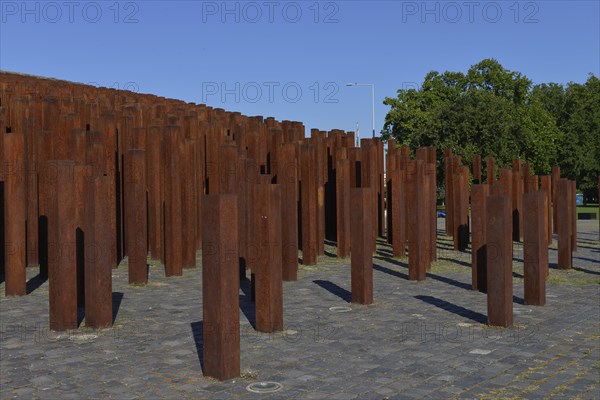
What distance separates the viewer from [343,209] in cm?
1381

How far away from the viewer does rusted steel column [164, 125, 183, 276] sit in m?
10.9

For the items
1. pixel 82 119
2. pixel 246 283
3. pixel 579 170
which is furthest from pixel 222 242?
pixel 579 170

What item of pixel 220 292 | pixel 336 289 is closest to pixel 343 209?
pixel 336 289

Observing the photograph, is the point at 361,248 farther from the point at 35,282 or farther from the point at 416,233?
the point at 35,282

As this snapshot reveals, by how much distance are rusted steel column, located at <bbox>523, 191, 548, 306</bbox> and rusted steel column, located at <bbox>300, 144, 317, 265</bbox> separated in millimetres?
4404

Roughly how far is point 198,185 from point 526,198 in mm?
6841

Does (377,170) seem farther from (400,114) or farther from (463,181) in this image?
(400,114)

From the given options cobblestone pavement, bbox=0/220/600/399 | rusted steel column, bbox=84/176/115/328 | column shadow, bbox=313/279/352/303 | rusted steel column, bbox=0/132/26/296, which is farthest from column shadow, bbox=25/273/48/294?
column shadow, bbox=313/279/352/303

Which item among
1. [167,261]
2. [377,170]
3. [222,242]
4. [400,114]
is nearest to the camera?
[222,242]

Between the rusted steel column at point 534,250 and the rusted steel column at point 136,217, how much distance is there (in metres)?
5.39

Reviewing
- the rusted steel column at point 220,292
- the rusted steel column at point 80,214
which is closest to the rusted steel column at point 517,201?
the rusted steel column at point 80,214

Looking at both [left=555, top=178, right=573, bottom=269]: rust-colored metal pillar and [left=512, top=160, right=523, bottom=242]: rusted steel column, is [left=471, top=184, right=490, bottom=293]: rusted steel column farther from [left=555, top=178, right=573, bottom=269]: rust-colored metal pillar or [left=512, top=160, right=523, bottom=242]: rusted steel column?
[left=512, top=160, right=523, bottom=242]: rusted steel column

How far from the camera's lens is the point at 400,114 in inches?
2233

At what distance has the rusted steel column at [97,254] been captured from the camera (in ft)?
24.0
